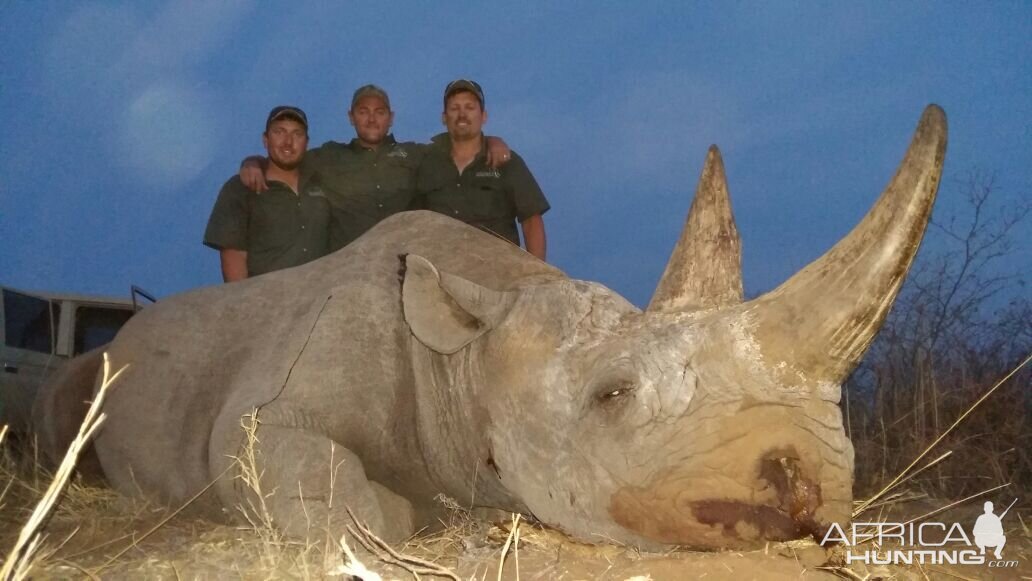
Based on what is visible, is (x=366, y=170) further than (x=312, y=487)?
Yes

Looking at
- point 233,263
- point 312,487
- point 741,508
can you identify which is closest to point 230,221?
point 233,263

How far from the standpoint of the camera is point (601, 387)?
3.61 metres

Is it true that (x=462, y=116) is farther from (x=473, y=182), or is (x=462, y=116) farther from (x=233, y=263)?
(x=233, y=263)

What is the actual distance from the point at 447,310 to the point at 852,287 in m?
1.92

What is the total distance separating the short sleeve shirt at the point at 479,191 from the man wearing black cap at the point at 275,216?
0.93 metres

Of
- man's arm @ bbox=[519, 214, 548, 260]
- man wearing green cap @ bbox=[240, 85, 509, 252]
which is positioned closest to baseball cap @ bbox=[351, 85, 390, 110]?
man wearing green cap @ bbox=[240, 85, 509, 252]

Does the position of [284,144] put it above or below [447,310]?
above

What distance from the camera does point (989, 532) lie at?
5.15 meters

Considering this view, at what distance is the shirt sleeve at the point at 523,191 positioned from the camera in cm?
789

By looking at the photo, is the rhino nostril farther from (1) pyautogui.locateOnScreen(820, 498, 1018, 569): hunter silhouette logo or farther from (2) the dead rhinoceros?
(1) pyautogui.locateOnScreen(820, 498, 1018, 569): hunter silhouette logo

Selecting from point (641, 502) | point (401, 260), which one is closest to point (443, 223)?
point (401, 260)

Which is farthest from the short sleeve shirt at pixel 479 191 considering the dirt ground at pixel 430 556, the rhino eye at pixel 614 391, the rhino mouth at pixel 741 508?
the rhino mouth at pixel 741 508

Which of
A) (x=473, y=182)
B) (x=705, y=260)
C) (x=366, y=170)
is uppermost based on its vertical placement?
(x=366, y=170)

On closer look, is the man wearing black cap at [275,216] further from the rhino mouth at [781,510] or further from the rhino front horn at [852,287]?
the rhino mouth at [781,510]
